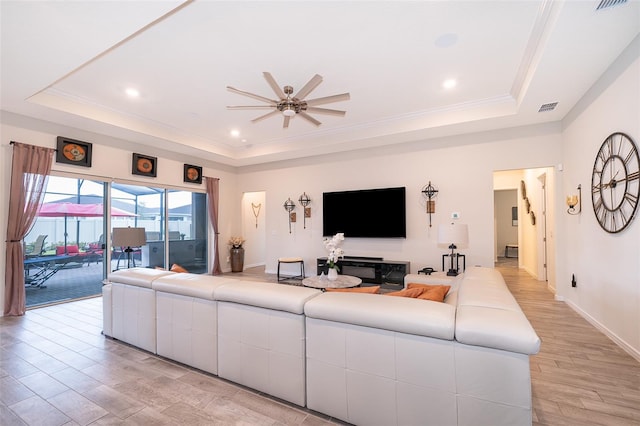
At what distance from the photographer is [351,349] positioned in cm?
175

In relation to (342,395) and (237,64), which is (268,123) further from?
(342,395)

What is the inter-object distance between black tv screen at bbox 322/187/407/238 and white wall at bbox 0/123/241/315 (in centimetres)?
288

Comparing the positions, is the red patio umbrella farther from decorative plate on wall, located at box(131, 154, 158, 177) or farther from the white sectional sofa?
the white sectional sofa

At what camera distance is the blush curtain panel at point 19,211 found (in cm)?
421

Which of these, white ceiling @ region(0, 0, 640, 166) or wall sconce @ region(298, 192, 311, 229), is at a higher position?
white ceiling @ region(0, 0, 640, 166)

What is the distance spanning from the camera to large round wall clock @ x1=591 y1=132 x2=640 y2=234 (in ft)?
8.95

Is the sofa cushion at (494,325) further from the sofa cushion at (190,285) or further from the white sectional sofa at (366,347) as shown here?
the sofa cushion at (190,285)

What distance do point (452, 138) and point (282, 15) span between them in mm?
3969

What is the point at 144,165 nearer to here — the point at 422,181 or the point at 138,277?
the point at 138,277

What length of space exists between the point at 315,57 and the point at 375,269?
3.97 metres

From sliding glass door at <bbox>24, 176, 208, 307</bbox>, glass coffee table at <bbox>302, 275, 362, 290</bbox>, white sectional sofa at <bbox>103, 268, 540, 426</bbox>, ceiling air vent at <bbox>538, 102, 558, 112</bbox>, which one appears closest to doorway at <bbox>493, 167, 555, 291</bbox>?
ceiling air vent at <bbox>538, 102, 558, 112</bbox>

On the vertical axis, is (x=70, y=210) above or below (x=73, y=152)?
below

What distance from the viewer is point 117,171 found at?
5.48 m

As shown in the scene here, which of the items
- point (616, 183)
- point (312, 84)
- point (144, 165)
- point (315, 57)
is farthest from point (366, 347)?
point (144, 165)
